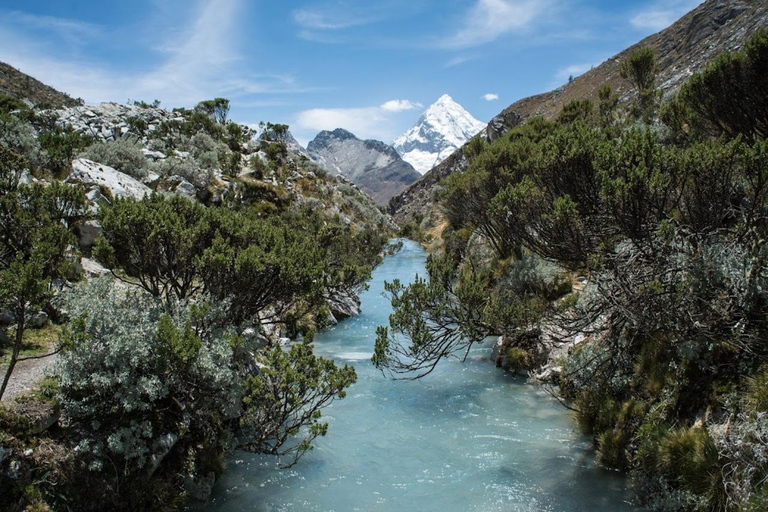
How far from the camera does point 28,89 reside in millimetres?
79312

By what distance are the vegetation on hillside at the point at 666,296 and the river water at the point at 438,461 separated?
105 centimetres

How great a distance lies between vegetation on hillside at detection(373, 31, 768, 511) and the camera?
8711 mm

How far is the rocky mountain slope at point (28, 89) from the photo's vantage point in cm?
7419

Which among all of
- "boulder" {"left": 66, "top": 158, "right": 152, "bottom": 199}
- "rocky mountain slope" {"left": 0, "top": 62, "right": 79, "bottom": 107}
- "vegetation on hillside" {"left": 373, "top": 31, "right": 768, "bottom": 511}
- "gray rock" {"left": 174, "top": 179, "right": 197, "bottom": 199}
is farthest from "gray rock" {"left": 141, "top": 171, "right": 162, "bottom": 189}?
"rocky mountain slope" {"left": 0, "top": 62, "right": 79, "bottom": 107}

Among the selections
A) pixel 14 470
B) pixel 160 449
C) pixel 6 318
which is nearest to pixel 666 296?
pixel 160 449

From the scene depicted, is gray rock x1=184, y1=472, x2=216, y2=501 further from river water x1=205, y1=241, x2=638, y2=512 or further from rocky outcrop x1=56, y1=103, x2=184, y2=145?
rocky outcrop x1=56, y1=103, x2=184, y2=145

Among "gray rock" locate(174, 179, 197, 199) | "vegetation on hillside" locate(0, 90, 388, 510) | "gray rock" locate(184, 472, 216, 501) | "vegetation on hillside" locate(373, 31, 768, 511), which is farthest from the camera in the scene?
"gray rock" locate(174, 179, 197, 199)

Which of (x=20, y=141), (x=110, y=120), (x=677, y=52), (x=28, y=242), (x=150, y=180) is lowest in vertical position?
(x=28, y=242)

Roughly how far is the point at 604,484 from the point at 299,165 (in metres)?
57.0

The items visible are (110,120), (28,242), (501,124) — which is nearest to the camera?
(28,242)

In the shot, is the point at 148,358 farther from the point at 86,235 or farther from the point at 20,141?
the point at 20,141

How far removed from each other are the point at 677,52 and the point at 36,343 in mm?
91652

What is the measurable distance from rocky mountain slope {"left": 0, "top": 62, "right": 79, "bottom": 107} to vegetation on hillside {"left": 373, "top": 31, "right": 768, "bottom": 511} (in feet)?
275

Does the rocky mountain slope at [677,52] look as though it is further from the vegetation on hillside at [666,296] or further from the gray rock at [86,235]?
the gray rock at [86,235]
